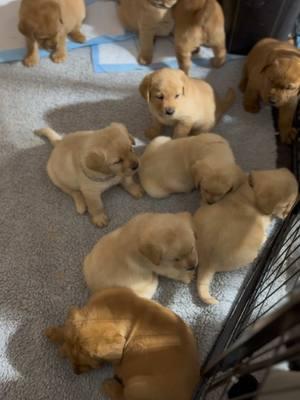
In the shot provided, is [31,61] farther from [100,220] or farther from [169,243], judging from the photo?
[169,243]

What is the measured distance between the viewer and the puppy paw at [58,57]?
2.37 meters

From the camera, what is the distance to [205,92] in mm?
2016

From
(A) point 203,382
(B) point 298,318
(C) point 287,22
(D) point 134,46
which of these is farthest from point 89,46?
(B) point 298,318

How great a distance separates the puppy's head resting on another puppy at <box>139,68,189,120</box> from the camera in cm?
182

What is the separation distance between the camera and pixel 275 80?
186cm

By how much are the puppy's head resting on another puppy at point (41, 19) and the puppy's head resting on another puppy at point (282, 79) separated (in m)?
1.01

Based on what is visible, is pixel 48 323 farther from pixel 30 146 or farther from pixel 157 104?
pixel 157 104

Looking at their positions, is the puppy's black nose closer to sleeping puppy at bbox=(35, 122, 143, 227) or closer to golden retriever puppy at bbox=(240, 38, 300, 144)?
sleeping puppy at bbox=(35, 122, 143, 227)

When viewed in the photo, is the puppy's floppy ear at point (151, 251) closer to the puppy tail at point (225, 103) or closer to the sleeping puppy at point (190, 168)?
the sleeping puppy at point (190, 168)

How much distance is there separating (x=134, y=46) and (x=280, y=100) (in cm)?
97

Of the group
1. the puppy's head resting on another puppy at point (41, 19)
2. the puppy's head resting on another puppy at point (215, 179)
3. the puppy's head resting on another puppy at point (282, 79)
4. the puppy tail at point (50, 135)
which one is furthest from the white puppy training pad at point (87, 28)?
the puppy's head resting on another puppy at point (215, 179)

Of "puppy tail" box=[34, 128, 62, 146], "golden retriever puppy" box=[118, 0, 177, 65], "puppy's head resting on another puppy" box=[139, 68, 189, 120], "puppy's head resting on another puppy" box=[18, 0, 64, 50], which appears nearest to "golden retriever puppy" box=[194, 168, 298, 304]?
"puppy's head resting on another puppy" box=[139, 68, 189, 120]

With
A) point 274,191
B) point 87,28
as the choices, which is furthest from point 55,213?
point 87,28

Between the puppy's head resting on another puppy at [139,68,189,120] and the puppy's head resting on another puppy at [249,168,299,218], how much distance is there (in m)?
0.49
